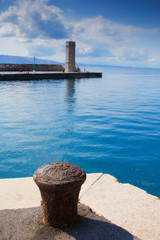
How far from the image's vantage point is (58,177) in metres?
2.41

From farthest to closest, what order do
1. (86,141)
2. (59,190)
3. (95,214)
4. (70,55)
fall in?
(70,55), (86,141), (95,214), (59,190)

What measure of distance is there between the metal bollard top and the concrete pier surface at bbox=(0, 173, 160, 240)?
0.54 metres

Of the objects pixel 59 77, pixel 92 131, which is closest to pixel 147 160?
pixel 92 131

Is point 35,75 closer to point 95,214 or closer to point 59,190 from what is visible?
point 95,214

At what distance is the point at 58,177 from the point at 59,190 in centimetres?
Result: 13

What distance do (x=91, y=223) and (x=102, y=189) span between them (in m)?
0.91

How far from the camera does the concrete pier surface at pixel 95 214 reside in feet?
8.14

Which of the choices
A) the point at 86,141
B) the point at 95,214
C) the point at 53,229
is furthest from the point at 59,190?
the point at 86,141

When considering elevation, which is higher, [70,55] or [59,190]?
[70,55]

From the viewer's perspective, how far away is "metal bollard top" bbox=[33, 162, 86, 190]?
2.36 metres

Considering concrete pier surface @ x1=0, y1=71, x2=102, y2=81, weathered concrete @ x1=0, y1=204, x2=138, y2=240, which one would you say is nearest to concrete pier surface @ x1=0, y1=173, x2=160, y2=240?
weathered concrete @ x1=0, y1=204, x2=138, y2=240

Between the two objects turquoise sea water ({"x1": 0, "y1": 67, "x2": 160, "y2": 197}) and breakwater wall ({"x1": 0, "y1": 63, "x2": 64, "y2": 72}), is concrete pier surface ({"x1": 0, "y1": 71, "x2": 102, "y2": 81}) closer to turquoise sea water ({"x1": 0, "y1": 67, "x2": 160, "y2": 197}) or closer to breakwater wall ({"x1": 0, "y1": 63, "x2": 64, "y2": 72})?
breakwater wall ({"x1": 0, "y1": 63, "x2": 64, "y2": 72})

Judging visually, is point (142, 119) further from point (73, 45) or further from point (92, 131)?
point (73, 45)

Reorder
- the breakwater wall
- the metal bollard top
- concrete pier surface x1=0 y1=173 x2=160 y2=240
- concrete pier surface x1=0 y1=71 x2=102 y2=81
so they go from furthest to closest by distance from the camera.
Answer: the breakwater wall → concrete pier surface x1=0 y1=71 x2=102 y2=81 → concrete pier surface x1=0 y1=173 x2=160 y2=240 → the metal bollard top
